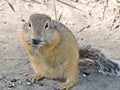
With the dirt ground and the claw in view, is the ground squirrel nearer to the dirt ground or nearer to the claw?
the claw

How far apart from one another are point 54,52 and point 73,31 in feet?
4.46

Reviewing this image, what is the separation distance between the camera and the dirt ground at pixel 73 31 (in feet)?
17.4

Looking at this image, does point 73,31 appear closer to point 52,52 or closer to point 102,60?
point 102,60

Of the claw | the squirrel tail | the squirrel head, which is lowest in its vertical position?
the claw

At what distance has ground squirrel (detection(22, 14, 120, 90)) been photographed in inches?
189

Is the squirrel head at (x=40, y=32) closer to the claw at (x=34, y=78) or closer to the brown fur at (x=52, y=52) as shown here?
the brown fur at (x=52, y=52)

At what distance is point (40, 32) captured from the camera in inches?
186

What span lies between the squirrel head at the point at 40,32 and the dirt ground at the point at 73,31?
0.58 m

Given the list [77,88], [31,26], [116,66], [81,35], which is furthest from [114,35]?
[31,26]

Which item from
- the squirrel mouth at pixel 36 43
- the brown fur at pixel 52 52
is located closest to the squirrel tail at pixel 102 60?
the brown fur at pixel 52 52

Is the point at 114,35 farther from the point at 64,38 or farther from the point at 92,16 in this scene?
the point at 64,38

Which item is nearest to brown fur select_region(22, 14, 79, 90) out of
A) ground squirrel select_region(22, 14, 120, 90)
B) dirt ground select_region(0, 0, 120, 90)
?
ground squirrel select_region(22, 14, 120, 90)

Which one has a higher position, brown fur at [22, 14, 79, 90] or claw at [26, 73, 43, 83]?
brown fur at [22, 14, 79, 90]

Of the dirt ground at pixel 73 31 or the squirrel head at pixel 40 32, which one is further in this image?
the dirt ground at pixel 73 31
